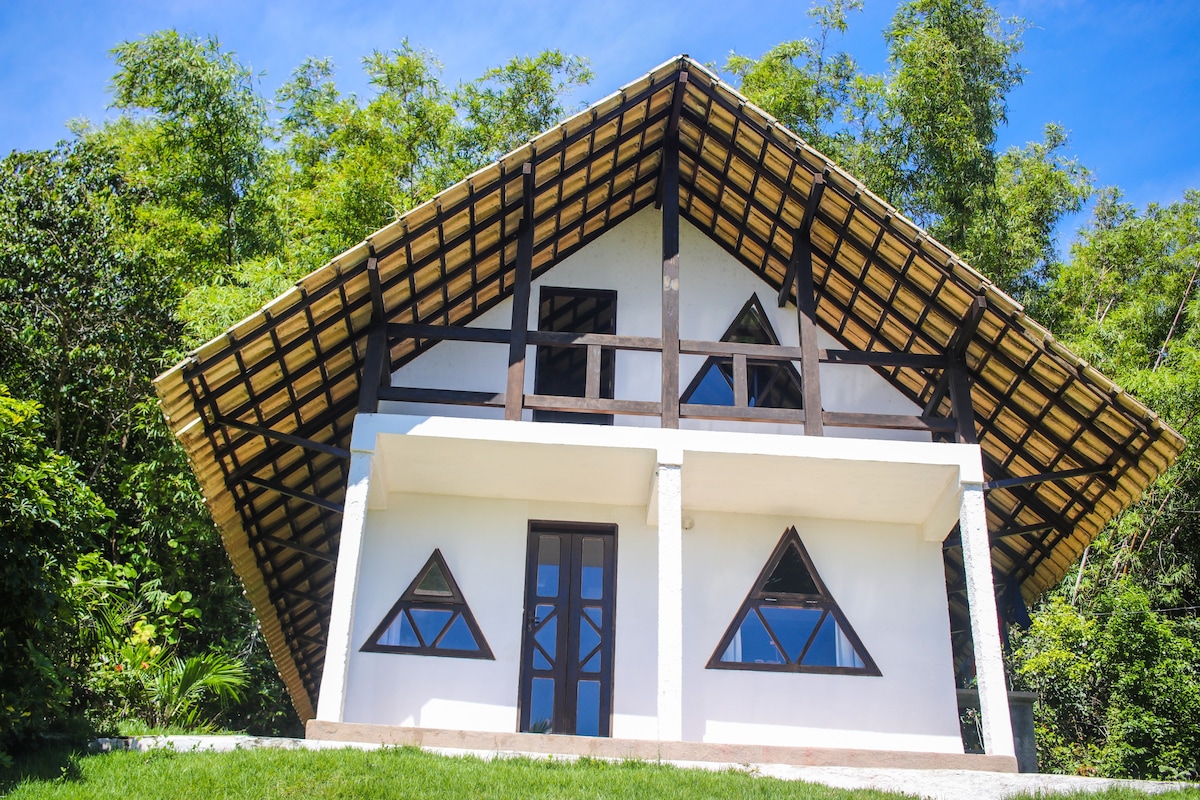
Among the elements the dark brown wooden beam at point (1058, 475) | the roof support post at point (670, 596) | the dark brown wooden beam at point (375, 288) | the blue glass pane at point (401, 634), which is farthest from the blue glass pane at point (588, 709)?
the dark brown wooden beam at point (1058, 475)

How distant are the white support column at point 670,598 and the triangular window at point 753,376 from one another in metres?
1.51

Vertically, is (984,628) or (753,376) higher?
(753,376)

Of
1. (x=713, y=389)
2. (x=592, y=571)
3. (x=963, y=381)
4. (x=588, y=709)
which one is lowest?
(x=588, y=709)

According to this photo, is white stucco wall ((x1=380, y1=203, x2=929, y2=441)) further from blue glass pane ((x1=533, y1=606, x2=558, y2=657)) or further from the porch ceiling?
blue glass pane ((x1=533, y1=606, x2=558, y2=657))

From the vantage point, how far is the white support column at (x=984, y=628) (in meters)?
9.31

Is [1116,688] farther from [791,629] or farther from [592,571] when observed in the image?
[592,571]

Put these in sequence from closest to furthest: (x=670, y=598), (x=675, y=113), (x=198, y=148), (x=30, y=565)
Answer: (x=30, y=565), (x=670, y=598), (x=675, y=113), (x=198, y=148)

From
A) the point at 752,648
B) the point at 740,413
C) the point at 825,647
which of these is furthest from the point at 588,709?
the point at 740,413

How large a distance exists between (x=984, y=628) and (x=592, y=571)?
12.7 feet

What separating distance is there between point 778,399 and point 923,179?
10.8m

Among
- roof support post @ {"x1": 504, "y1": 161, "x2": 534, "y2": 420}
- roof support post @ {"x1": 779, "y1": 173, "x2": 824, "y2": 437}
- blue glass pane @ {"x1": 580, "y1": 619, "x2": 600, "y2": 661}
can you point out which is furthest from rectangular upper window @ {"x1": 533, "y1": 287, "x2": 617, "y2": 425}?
blue glass pane @ {"x1": 580, "y1": 619, "x2": 600, "y2": 661}

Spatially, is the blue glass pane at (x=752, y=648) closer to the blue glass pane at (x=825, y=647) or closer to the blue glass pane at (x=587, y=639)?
the blue glass pane at (x=825, y=647)

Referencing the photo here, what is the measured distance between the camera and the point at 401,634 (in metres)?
11.0

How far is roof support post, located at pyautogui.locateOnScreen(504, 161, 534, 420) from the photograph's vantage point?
34.1 feet
